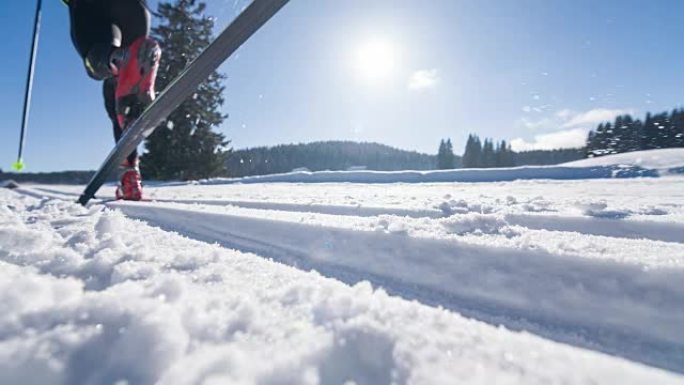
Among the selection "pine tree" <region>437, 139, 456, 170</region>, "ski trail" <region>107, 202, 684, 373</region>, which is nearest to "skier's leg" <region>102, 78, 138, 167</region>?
"ski trail" <region>107, 202, 684, 373</region>

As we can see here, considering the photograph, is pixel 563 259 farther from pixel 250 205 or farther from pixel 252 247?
pixel 250 205

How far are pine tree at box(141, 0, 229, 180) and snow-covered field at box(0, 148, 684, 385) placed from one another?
1147 centimetres

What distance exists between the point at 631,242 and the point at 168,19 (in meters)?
13.7

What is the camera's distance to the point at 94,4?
74.4 inches

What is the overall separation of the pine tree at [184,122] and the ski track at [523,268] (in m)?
11.4

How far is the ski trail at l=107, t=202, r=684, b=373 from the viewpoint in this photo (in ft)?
1.58

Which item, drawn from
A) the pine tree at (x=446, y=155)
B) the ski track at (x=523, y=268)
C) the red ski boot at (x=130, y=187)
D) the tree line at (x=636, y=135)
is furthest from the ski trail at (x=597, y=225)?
the pine tree at (x=446, y=155)

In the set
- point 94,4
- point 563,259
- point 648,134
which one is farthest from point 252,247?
point 648,134

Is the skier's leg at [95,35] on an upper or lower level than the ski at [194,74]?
upper

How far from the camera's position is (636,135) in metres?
20.1

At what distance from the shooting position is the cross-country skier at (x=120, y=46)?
1853 millimetres

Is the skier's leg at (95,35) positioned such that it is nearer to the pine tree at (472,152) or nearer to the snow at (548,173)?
the snow at (548,173)

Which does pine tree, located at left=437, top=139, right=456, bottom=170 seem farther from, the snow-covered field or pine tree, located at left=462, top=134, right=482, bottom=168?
the snow-covered field

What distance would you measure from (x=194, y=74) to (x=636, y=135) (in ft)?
84.1
